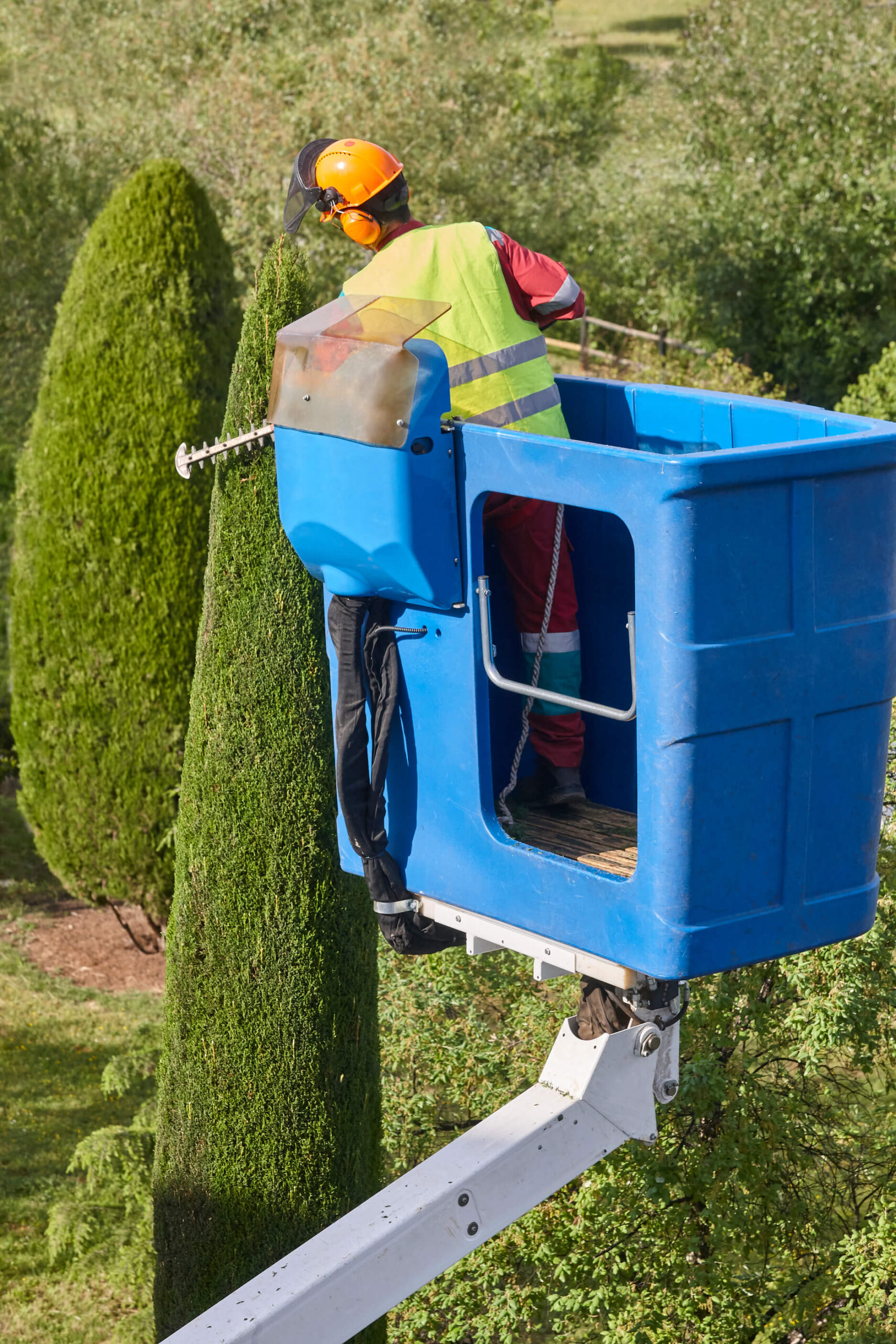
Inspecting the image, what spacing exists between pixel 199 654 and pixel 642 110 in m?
20.4

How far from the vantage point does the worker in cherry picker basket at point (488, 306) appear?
295 centimetres

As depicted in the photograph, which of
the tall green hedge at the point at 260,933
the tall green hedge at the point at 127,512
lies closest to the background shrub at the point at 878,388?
the tall green hedge at the point at 127,512

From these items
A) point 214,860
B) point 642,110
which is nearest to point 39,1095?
point 214,860

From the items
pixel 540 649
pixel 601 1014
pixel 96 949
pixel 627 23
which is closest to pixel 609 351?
pixel 96 949

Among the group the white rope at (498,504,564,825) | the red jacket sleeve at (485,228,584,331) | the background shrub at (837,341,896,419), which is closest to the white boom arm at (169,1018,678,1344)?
the white rope at (498,504,564,825)

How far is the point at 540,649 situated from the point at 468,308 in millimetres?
722

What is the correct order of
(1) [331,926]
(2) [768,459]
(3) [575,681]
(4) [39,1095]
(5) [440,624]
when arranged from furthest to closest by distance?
1. (4) [39,1095]
2. (1) [331,926]
3. (3) [575,681]
4. (5) [440,624]
5. (2) [768,459]

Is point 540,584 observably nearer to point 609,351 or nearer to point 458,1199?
point 458,1199

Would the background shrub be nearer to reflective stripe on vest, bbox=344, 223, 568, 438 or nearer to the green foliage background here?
the green foliage background

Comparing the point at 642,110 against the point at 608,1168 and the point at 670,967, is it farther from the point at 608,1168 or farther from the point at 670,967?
the point at 670,967

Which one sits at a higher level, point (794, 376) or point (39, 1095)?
point (794, 376)

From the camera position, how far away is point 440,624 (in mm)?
2836

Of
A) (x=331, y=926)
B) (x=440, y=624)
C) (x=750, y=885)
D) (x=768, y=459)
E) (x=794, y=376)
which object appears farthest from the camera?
(x=794, y=376)

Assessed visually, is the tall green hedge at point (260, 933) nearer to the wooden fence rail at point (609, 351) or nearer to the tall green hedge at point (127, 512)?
the tall green hedge at point (127, 512)
